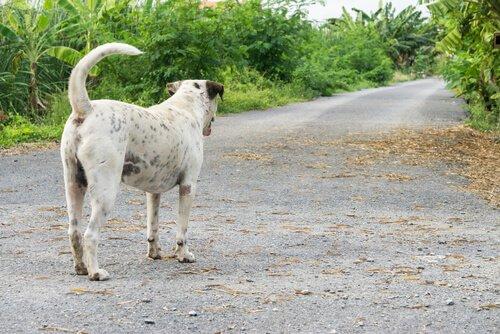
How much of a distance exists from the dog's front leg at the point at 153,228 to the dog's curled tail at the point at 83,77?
115 cm

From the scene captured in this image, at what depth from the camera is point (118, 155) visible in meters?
5.40

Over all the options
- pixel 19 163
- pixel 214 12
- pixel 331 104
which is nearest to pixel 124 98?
pixel 214 12

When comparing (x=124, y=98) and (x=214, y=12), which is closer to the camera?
(x=124, y=98)

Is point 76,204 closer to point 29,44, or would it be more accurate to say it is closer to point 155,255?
point 155,255

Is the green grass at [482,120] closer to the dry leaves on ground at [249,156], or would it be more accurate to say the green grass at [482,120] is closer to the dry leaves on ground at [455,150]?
the dry leaves on ground at [455,150]

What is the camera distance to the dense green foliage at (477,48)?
666 inches

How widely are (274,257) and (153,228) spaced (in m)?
0.93

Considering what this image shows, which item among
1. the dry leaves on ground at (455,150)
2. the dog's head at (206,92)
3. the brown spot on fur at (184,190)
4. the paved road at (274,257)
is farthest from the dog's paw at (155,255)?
the dry leaves on ground at (455,150)

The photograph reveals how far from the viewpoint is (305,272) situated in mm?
5836

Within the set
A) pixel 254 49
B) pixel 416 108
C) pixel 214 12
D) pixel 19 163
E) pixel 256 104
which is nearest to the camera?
pixel 19 163

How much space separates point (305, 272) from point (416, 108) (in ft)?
66.2

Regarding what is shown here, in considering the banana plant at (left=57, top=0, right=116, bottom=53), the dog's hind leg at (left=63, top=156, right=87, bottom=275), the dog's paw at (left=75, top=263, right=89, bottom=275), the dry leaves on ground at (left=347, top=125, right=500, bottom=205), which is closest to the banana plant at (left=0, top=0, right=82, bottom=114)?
the banana plant at (left=57, top=0, right=116, bottom=53)

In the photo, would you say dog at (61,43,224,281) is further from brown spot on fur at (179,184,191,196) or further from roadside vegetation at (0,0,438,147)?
roadside vegetation at (0,0,438,147)

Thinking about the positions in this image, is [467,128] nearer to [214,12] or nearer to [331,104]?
[214,12]
